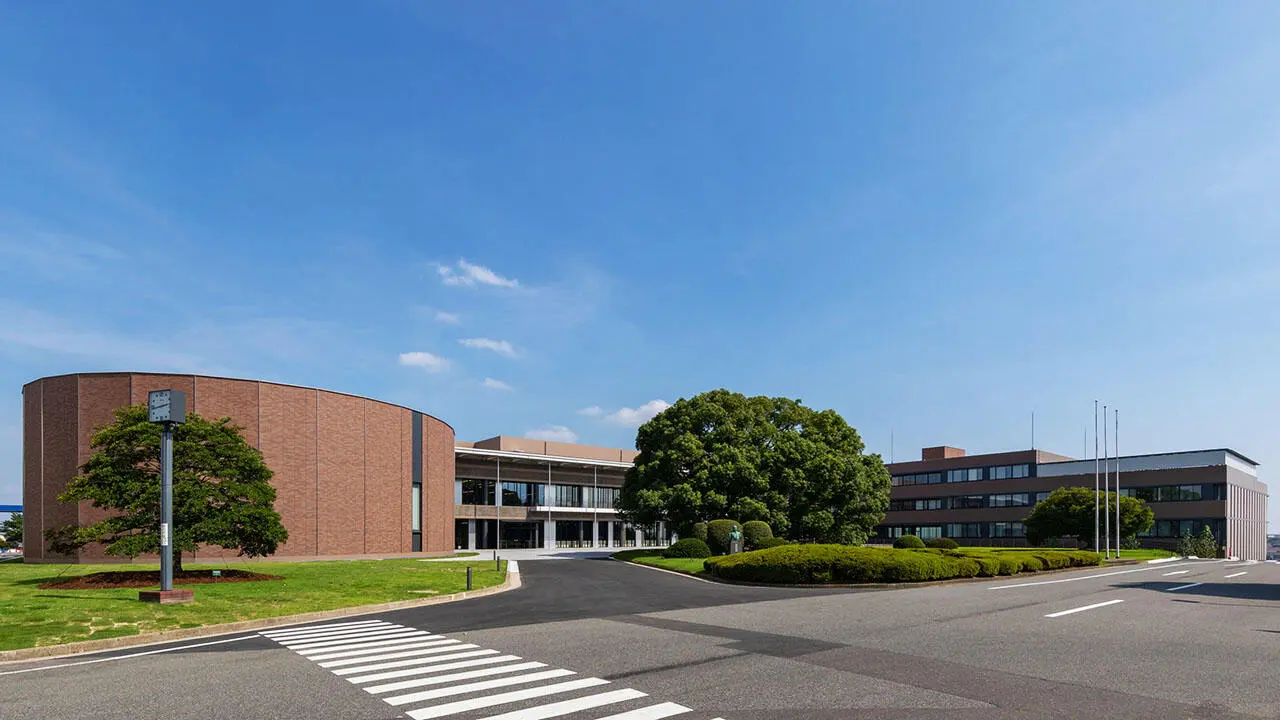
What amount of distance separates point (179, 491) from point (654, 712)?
23.6 metres

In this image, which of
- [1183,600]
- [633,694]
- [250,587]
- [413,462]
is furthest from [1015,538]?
[633,694]

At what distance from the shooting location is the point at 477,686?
10141 mm

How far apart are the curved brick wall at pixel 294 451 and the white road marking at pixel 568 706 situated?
41.9 m

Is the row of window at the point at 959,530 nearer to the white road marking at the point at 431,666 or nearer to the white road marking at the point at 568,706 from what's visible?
the white road marking at the point at 431,666

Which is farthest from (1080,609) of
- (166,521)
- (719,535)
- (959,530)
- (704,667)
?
(959,530)

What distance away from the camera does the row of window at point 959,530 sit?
3890 inches

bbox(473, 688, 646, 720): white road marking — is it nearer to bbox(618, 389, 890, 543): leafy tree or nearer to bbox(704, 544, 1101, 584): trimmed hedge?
bbox(704, 544, 1101, 584): trimmed hedge

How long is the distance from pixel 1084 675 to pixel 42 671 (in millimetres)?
14943

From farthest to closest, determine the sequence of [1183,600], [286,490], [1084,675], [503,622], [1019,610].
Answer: [286,490]
[1183,600]
[1019,610]
[503,622]
[1084,675]

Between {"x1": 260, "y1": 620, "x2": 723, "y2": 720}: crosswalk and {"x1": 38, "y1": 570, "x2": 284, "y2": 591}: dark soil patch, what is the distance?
14.9 meters

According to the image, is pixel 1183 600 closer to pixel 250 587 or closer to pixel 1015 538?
pixel 250 587

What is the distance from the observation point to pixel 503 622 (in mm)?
17281

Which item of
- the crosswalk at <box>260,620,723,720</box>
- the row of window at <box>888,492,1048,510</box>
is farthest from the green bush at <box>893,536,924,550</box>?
the crosswalk at <box>260,620,723,720</box>

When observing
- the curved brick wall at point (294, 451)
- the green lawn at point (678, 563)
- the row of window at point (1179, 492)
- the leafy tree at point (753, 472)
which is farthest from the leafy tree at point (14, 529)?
the row of window at point (1179, 492)
